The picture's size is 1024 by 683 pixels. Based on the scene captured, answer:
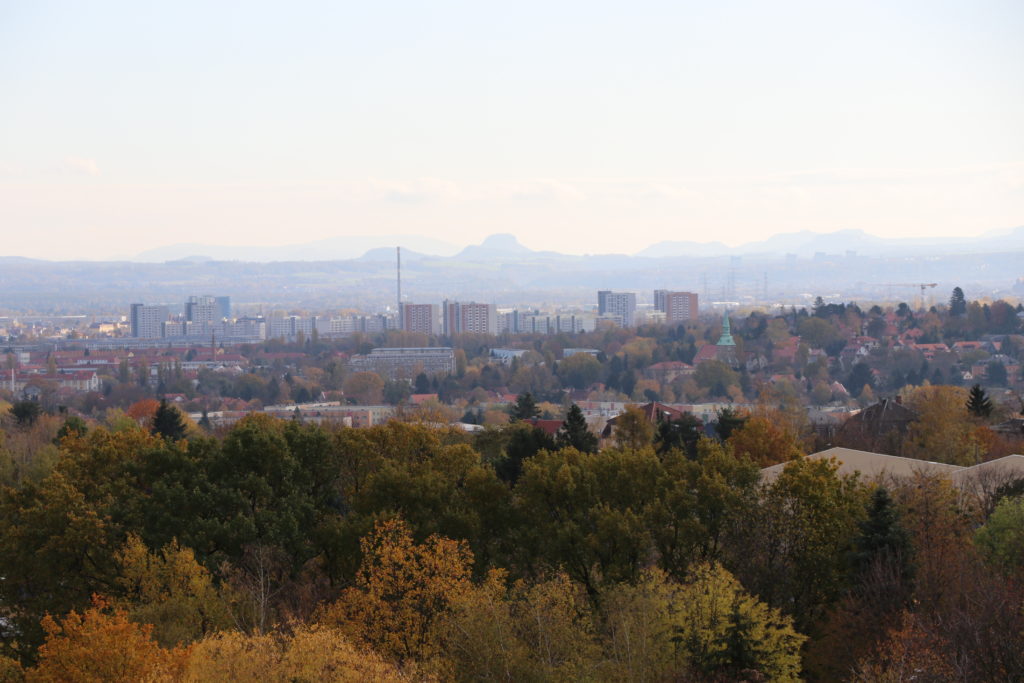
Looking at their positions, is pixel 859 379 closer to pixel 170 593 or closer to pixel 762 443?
pixel 762 443

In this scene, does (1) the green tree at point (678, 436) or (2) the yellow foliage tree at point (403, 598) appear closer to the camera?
(2) the yellow foliage tree at point (403, 598)

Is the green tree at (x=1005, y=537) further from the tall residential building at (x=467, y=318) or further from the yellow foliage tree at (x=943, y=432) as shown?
the tall residential building at (x=467, y=318)

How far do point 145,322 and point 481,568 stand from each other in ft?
579

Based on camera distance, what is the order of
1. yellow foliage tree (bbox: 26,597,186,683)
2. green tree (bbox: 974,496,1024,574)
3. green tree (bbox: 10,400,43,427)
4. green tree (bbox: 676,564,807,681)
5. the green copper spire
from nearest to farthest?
yellow foliage tree (bbox: 26,597,186,683) → green tree (bbox: 676,564,807,681) → green tree (bbox: 974,496,1024,574) → green tree (bbox: 10,400,43,427) → the green copper spire

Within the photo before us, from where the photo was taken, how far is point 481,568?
2194cm

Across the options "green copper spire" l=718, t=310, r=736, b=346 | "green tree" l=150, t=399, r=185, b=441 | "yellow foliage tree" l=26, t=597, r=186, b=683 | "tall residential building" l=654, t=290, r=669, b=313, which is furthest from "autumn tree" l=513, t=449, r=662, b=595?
"tall residential building" l=654, t=290, r=669, b=313

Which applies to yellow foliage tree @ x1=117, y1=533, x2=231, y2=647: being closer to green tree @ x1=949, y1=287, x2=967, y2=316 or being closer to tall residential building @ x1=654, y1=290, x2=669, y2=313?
green tree @ x1=949, y1=287, x2=967, y2=316

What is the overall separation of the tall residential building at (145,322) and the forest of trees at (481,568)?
166043mm

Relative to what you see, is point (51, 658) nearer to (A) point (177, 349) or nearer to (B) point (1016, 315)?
(B) point (1016, 315)

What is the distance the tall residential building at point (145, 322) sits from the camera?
188500 millimetres

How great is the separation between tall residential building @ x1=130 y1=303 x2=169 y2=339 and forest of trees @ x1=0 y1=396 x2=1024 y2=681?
16604cm

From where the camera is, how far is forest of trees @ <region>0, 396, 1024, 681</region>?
1658 cm

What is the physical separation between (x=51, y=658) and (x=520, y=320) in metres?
167

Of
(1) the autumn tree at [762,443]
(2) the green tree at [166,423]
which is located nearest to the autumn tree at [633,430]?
(1) the autumn tree at [762,443]
